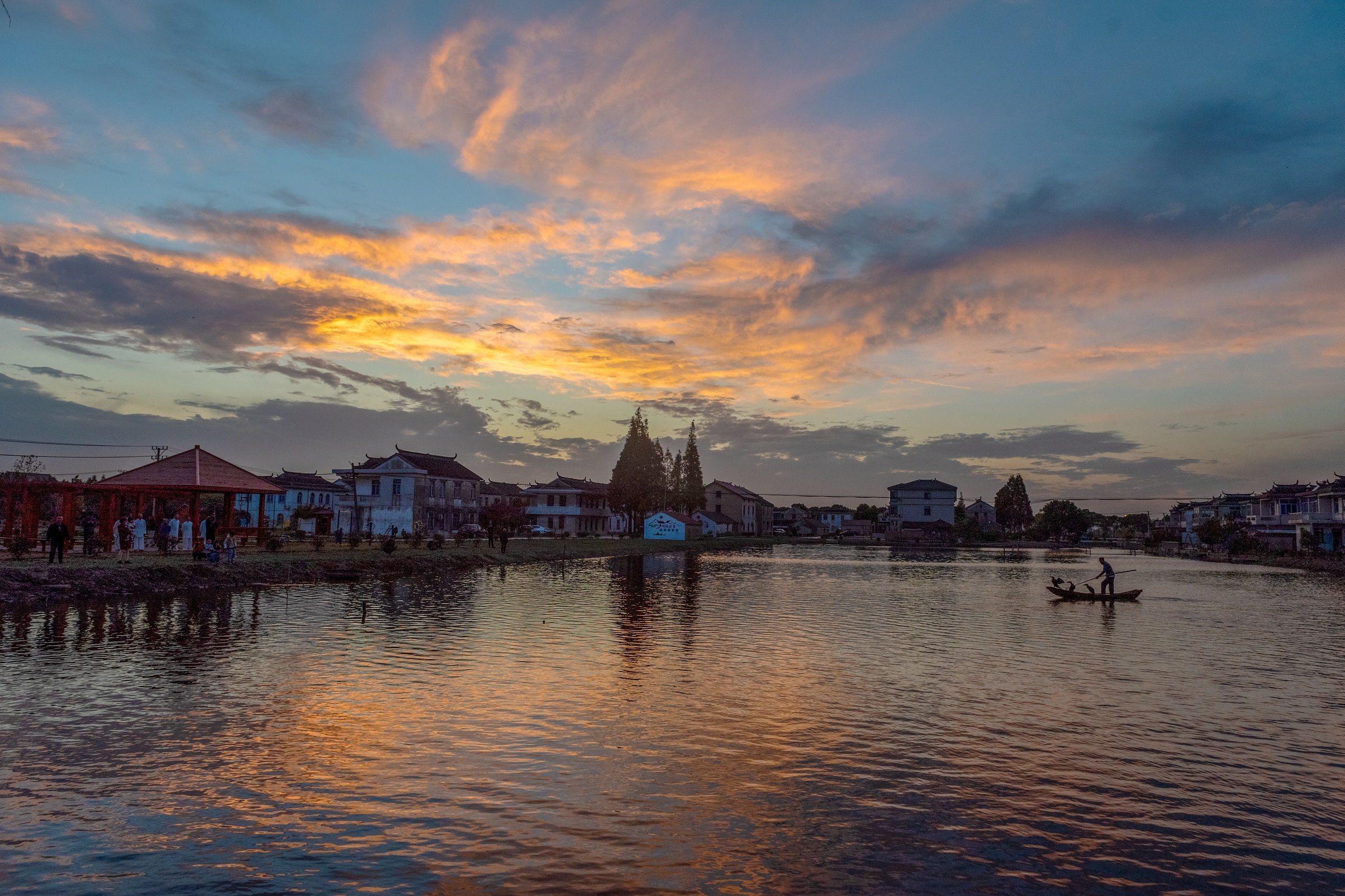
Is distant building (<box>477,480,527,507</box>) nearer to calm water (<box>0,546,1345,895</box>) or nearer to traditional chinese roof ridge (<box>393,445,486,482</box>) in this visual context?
traditional chinese roof ridge (<box>393,445,486,482</box>)

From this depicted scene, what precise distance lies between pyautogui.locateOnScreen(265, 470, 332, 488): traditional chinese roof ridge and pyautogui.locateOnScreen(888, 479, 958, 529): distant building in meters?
124

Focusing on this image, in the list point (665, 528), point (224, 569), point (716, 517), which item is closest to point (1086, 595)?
point (224, 569)

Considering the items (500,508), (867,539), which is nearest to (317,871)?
(500,508)

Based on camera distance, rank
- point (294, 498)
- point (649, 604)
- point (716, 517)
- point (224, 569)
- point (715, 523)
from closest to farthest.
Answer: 1. point (649, 604)
2. point (224, 569)
3. point (294, 498)
4. point (715, 523)
5. point (716, 517)

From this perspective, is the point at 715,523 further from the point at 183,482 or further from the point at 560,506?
the point at 183,482

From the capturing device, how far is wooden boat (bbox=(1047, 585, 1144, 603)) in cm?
5250

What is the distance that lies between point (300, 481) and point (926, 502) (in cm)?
13582

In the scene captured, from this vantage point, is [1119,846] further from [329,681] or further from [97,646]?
[97,646]

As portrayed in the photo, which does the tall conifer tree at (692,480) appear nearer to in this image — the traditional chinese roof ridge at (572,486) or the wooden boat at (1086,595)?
the traditional chinese roof ridge at (572,486)

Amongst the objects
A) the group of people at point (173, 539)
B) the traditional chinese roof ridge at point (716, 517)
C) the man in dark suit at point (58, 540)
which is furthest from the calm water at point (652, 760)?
the traditional chinese roof ridge at point (716, 517)

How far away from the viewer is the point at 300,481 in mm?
124562

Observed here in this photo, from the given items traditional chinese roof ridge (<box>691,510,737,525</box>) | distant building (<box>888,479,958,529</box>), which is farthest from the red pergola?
distant building (<box>888,479,958,529</box>)

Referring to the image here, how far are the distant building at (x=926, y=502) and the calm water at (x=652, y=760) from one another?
527 ft

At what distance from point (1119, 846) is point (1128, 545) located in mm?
183942
